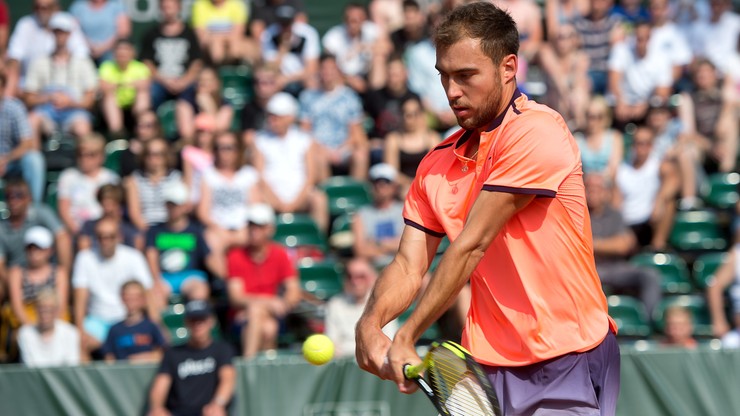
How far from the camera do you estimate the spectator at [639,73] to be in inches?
491

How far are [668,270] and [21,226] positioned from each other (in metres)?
5.85

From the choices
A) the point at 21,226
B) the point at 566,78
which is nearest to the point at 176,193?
the point at 21,226

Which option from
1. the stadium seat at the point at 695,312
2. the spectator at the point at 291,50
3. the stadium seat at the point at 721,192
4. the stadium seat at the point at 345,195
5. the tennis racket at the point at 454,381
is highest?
the tennis racket at the point at 454,381

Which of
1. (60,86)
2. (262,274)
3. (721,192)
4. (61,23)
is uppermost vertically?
(61,23)

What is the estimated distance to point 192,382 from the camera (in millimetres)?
8406

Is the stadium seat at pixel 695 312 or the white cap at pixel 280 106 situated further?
the white cap at pixel 280 106

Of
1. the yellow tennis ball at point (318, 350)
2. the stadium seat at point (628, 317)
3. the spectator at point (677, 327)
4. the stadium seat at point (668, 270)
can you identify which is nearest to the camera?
the yellow tennis ball at point (318, 350)

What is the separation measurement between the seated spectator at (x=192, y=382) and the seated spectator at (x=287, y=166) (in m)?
2.64

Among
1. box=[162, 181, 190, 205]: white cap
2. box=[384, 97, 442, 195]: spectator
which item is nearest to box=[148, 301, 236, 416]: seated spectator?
box=[162, 181, 190, 205]: white cap

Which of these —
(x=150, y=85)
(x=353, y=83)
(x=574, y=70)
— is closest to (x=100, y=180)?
(x=150, y=85)

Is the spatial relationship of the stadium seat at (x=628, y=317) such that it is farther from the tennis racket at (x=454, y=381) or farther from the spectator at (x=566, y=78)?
the tennis racket at (x=454, y=381)

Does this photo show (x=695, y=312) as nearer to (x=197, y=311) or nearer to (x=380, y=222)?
(x=380, y=222)

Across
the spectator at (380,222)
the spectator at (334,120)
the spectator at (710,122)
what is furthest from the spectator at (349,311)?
the spectator at (710,122)

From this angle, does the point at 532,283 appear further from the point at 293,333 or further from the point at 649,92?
the point at 649,92
